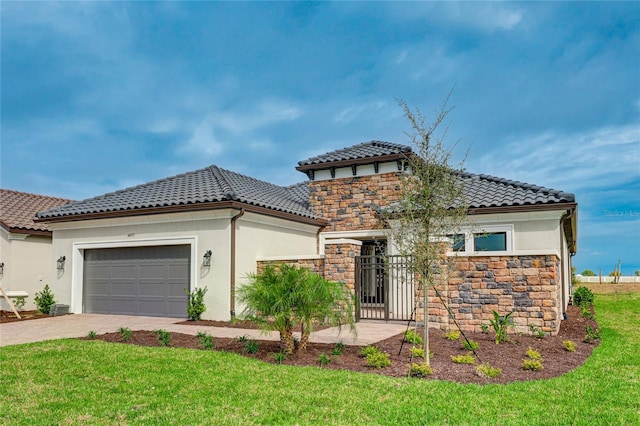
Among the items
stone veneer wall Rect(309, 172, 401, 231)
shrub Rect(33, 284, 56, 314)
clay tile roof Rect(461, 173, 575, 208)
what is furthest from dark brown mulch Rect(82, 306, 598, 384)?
shrub Rect(33, 284, 56, 314)

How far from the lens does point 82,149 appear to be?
1641 cm

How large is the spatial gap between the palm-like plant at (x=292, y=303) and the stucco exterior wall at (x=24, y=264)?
40.4ft

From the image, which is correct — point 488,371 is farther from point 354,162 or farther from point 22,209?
point 22,209

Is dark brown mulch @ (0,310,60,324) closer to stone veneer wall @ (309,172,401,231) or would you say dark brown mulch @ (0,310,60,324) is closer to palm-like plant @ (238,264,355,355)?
stone veneer wall @ (309,172,401,231)

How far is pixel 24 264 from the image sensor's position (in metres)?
18.1

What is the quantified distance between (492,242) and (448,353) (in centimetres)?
678

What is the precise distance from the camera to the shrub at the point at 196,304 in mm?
13656

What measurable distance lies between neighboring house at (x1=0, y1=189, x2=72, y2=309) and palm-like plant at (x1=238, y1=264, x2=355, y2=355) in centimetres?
1175

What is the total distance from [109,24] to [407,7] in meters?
7.64

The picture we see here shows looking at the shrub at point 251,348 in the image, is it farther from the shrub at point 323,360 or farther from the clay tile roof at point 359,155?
the clay tile roof at point 359,155

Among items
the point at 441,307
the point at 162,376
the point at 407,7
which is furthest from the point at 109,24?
the point at 441,307

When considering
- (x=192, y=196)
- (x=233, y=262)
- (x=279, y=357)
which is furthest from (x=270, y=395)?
(x=192, y=196)

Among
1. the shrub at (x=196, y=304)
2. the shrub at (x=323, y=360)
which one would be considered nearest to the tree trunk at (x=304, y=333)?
the shrub at (x=323, y=360)

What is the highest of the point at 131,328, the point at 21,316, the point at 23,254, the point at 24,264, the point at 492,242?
the point at 492,242
